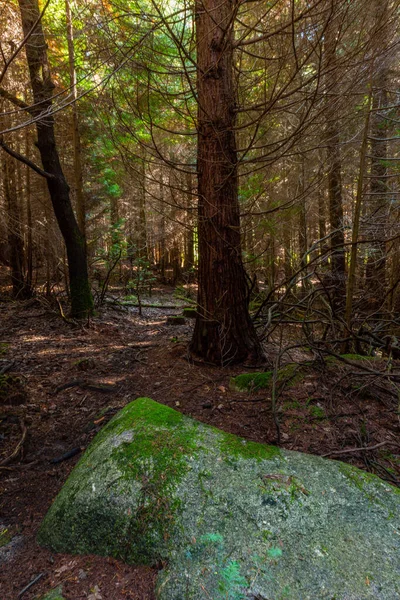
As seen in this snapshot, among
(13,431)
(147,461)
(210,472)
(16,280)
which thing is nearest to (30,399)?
(13,431)

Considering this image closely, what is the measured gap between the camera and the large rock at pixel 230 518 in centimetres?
143

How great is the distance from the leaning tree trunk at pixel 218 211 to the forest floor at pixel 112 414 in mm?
452

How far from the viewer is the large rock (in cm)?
143

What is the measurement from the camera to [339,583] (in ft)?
4.55

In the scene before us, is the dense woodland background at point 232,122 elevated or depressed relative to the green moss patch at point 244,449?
elevated

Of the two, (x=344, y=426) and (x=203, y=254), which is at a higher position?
(x=203, y=254)

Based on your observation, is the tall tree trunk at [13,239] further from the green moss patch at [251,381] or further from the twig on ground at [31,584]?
the twig on ground at [31,584]

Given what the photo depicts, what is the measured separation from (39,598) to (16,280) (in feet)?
36.4

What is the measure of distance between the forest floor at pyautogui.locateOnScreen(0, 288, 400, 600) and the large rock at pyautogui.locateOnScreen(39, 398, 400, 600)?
0.16m

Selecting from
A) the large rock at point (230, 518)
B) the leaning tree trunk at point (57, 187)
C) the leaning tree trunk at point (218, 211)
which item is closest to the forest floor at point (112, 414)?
the large rock at point (230, 518)

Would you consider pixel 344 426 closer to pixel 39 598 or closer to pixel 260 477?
pixel 260 477

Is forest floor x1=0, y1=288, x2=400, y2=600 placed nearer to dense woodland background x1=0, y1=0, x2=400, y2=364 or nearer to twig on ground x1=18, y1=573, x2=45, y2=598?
twig on ground x1=18, y1=573, x2=45, y2=598

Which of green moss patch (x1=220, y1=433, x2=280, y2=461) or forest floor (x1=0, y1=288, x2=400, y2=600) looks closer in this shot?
forest floor (x1=0, y1=288, x2=400, y2=600)

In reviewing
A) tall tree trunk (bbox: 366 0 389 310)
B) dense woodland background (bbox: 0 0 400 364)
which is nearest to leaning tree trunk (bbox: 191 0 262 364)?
dense woodland background (bbox: 0 0 400 364)
